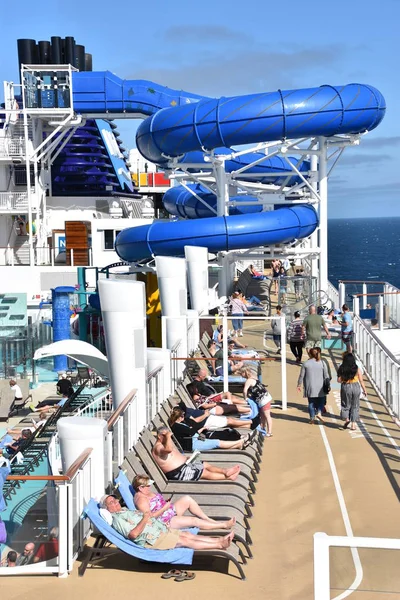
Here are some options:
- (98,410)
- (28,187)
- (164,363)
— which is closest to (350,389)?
(164,363)

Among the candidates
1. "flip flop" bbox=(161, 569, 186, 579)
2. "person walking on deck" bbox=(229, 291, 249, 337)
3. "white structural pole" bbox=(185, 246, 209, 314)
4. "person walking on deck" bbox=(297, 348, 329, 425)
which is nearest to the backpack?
"person walking on deck" bbox=(297, 348, 329, 425)

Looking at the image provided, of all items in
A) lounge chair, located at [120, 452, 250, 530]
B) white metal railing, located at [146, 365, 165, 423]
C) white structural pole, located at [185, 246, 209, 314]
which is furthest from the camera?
white structural pole, located at [185, 246, 209, 314]

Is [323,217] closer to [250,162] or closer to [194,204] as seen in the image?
[250,162]

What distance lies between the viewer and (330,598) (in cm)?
419

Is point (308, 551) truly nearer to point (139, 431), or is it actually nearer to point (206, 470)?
point (206, 470)

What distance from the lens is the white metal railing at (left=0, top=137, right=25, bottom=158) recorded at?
105ft

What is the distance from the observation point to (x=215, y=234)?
20.5 metres

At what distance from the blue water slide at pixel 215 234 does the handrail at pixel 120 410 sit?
11.4 metres

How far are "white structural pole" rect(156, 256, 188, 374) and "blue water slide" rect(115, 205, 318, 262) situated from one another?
602cm

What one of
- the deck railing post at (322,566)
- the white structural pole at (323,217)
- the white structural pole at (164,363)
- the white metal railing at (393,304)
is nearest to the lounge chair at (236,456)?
the white structural pole at (164,363)

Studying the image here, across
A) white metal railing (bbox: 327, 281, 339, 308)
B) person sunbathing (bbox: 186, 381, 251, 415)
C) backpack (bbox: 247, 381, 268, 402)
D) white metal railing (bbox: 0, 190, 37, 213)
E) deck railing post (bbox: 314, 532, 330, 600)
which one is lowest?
person sunbathing (bbox: 186, 381, 251, 415)

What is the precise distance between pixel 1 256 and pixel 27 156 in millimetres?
4364

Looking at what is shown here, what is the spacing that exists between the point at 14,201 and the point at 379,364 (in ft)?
69.7

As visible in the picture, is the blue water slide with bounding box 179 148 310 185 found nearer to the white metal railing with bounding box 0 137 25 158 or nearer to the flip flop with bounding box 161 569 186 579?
the white metal railing with bounding box 0 137 25 158
